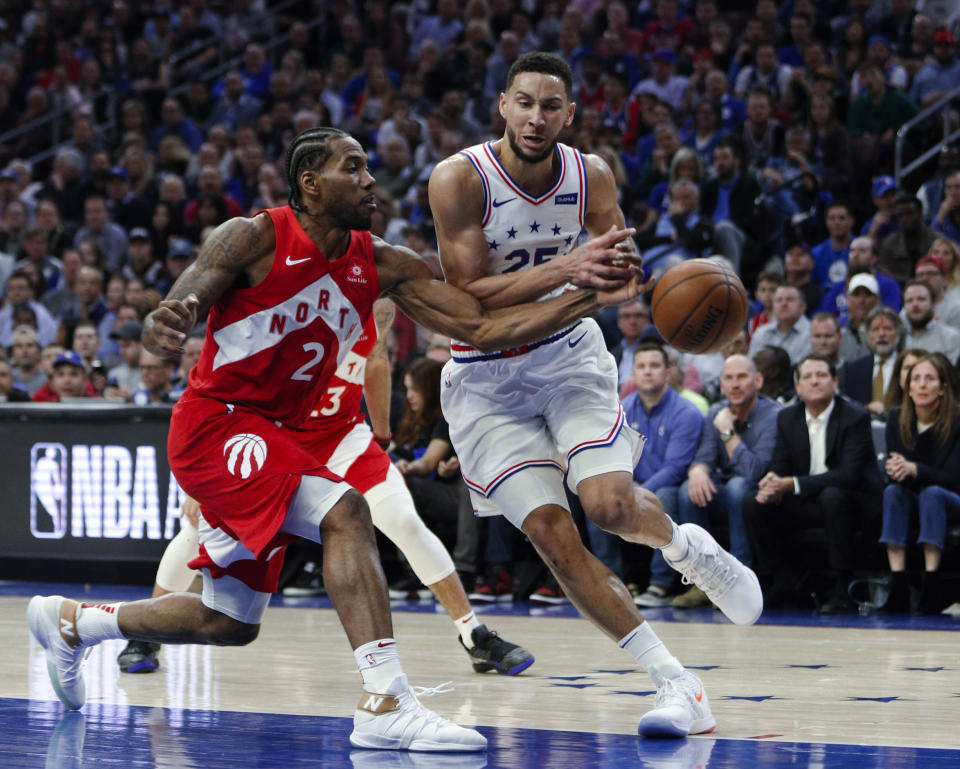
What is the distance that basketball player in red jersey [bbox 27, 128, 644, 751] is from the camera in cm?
409

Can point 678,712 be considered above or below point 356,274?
below

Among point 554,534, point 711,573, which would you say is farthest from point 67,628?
point 711,573

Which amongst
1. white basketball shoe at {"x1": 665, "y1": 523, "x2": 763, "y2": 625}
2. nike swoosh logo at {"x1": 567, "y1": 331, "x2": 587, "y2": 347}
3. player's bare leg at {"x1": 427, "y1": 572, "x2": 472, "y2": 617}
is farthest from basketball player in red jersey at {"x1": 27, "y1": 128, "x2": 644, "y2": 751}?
player's bare leg at {"x1": 427, "y1": 572, "x2": 472, "y2": 617}

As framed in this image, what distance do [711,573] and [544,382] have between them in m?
0.88

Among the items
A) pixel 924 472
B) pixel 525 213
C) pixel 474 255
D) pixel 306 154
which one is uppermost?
pixel 306 154

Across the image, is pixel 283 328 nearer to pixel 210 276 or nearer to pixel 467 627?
pixel 210 276

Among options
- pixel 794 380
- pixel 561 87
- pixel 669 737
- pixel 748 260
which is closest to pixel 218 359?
pixel 561 87

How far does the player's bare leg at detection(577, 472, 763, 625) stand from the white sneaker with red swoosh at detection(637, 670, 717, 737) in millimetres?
513

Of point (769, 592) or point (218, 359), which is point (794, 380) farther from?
point (218, 359)

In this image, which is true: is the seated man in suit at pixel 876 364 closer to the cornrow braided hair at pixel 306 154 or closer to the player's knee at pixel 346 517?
the cornrow braided hair at pixel 306 154

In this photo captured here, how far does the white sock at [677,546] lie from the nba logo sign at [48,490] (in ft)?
19.2

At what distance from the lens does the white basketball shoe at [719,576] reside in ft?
16.0

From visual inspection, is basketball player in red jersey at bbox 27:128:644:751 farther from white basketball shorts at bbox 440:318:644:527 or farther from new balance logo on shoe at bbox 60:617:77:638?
white basketball shorts at bbox 440:318:644:527

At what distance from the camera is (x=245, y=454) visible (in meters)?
4.22
